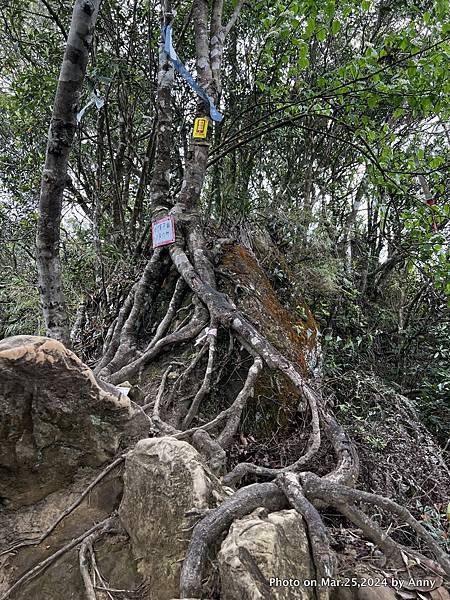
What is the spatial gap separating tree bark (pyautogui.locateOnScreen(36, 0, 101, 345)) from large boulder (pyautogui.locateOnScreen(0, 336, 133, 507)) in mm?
858

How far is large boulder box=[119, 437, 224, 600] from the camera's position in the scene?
4.79 ft

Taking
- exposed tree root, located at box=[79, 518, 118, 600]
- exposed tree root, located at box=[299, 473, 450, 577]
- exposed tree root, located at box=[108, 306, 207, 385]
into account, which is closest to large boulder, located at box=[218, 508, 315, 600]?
exposed tree root, located at box=[299, 473, 450, 577]

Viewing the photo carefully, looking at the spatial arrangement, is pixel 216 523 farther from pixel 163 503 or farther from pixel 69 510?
pixel 69 510

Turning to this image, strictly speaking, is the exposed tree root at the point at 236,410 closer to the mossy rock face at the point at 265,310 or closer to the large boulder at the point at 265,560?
the mossy rock face at the point at 265,310

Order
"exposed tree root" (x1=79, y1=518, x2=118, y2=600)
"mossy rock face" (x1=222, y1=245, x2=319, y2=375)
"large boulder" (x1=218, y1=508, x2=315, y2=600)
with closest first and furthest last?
"large boulder" (x1=218, y1=508, x2=315, y2=600) → "exposed tree root" (x1=79, y1=518, x2=118, y2=600) → "mossy rock face" (x1=222, y1=245, x2=319, y2=375)

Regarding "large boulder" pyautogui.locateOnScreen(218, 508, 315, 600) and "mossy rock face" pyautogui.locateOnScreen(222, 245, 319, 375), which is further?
"mossy rock face" pyautogui.locateOnScreen(222, 245, 319, 375)

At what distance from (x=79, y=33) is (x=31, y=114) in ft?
12.2

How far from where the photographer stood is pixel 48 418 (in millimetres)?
1757

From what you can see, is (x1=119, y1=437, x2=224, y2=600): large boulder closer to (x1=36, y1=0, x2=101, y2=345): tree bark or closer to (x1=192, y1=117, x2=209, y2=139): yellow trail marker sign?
(x1=36, y1=0, x2=101, y2=345): tree bark

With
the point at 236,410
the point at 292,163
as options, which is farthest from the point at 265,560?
the point at 292,163

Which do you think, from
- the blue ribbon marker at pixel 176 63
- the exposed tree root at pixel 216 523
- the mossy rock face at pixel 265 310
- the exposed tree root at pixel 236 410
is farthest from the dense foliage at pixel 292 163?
the exposed tree root at pixel 216 523

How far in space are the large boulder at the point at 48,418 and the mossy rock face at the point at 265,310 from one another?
1.63 meters

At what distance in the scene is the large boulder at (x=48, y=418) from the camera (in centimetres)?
166

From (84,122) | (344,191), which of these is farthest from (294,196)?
(84,122)
